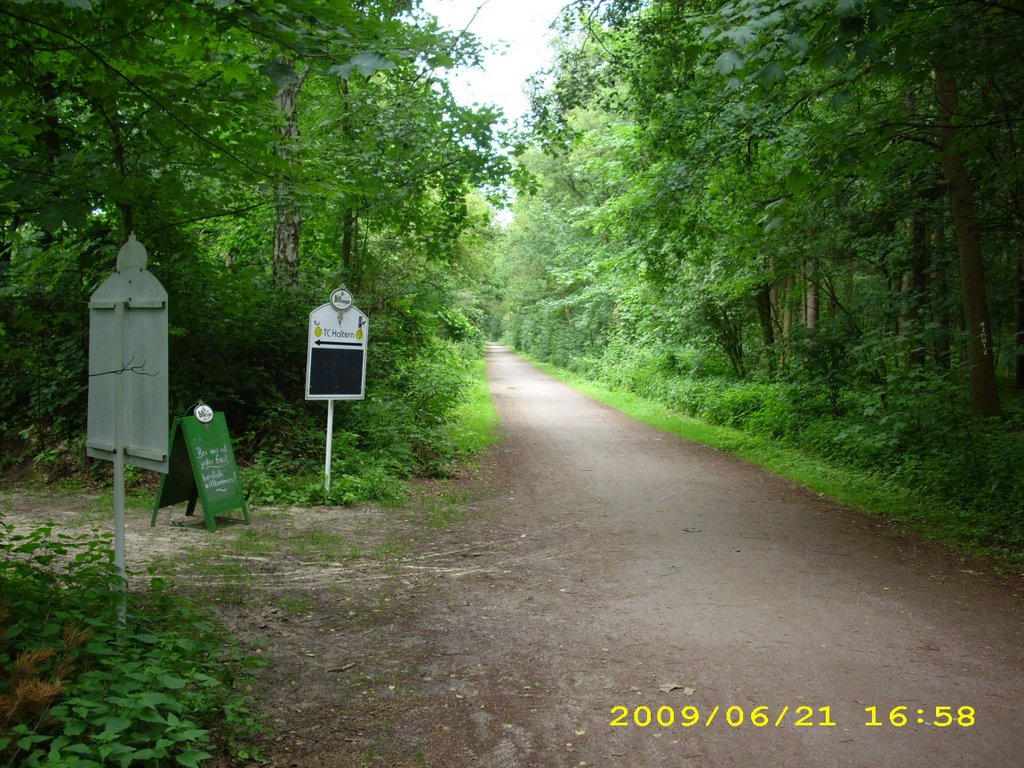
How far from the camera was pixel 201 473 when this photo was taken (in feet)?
24.6

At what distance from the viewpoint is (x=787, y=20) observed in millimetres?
4887

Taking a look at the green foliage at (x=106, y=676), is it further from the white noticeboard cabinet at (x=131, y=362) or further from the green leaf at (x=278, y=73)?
the green leaf at (x=278, y=73)

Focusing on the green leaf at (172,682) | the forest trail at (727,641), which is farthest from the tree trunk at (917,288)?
the green leaf at (172,682)

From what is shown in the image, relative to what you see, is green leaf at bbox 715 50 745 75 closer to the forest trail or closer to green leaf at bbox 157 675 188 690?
the forest trail

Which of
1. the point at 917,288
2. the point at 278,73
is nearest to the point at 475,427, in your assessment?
the point at 917,288

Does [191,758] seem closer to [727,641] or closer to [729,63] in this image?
[727,641]

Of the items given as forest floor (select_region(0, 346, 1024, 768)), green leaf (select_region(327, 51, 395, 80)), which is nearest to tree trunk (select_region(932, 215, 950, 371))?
forest floor (select_region(0, 346, 1024, 768))

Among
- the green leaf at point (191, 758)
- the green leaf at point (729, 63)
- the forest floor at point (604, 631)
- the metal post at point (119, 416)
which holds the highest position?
the green leaf at point (729, 63)

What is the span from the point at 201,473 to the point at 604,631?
4.66 m

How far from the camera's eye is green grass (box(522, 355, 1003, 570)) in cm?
778

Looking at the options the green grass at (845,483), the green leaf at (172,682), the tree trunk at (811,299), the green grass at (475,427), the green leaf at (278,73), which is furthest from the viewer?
the tree trunk at (811,299)

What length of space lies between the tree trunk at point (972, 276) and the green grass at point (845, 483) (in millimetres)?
1966

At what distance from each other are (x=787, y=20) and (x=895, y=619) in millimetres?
4265

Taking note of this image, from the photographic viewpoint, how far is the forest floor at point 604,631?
141 inches
